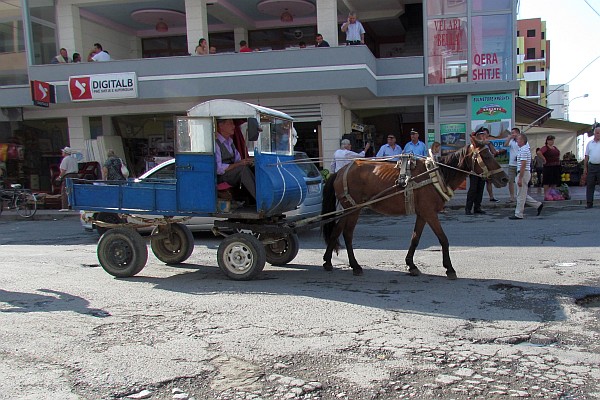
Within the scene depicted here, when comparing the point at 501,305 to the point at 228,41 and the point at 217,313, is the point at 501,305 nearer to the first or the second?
the point at 217,313

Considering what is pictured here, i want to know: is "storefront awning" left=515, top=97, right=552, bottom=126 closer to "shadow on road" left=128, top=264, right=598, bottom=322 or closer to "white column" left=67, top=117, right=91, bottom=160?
"shadow on road" left=128, top=264, right=598, bottom=322

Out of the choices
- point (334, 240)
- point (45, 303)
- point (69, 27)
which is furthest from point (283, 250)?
point (69, 27)

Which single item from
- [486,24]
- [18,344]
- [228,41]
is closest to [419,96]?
[486,24]

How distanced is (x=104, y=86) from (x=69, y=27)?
12.5 ft

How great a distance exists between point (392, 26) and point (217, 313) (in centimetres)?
1847

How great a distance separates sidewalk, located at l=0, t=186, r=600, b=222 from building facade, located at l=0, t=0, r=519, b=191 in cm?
212

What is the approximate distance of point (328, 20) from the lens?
16812 mm

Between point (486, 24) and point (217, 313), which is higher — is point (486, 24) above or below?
above

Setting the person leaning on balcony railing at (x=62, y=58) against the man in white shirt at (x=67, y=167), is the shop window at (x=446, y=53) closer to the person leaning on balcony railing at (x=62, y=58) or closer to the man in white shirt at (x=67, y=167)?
the man in white shirt at (x=67, y=167)

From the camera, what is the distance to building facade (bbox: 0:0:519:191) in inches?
640

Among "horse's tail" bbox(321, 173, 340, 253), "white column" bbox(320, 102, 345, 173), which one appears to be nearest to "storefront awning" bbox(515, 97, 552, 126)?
"white column" bbox(320, 102, 345, 173)

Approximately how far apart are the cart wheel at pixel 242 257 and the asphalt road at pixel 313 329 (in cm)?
19

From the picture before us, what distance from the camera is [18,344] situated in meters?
4.62

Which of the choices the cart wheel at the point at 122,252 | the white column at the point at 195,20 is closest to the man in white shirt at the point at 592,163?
the cart wheel at the point at 122,252
